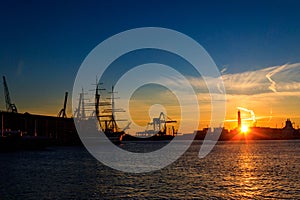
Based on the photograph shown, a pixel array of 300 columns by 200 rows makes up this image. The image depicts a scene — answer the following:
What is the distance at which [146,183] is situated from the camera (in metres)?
A: 51.2

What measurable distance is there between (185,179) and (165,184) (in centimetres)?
650

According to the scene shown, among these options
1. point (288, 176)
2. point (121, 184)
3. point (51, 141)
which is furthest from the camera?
point (51, 141)

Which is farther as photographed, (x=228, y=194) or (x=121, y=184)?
(x=121, y=184)

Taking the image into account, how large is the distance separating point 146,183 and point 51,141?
148361 millimetres

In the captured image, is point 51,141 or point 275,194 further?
point 51,141

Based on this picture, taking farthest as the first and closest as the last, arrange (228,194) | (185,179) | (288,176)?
(288,176) < (185,179) < (228,194)

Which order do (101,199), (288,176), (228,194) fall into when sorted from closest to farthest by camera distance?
(101,199), (228,194), (288,176)

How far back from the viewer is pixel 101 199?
39531 mm

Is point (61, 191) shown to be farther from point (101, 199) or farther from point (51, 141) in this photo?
point (51, 141)

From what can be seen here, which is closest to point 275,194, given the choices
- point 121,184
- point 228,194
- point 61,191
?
point 228,194

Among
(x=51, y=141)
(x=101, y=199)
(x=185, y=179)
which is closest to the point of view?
(x=101, y=199)

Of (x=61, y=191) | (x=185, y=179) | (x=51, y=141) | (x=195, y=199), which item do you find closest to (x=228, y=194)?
(x=195, y=199)

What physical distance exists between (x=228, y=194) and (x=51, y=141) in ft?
522

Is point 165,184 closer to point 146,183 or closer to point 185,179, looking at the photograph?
point 146,183
